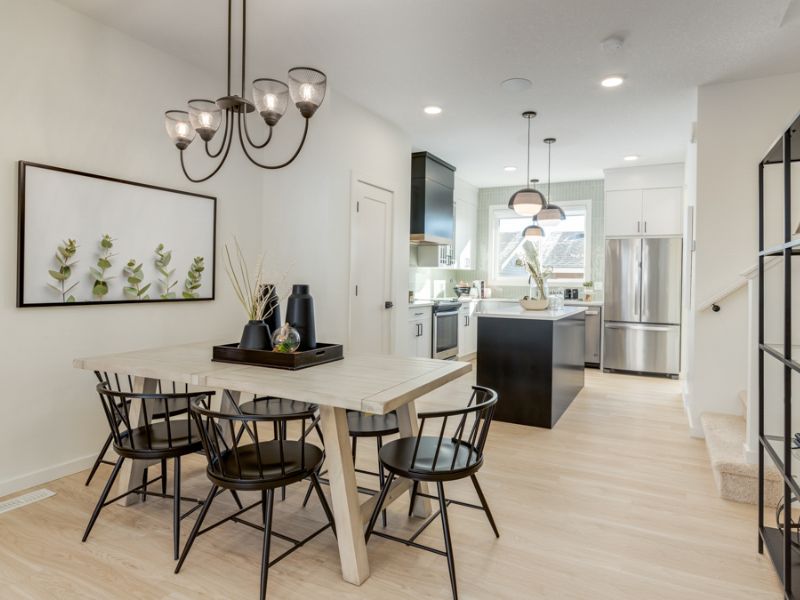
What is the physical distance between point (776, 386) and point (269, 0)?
3.29 m

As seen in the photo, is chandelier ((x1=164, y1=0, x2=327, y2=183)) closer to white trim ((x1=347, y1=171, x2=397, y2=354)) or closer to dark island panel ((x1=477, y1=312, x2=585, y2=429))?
white trim ((x1=347, y1=171, x2=397, y2=354))

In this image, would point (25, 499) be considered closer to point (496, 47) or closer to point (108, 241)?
point (108, 241)

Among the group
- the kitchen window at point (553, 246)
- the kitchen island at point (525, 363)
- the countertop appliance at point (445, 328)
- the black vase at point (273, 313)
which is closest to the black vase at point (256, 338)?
the black vase at point (273, 313)

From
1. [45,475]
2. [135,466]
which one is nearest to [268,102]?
[135,466]

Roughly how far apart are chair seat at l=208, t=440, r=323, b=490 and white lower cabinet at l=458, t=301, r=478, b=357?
197 inches

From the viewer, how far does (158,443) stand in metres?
2.13

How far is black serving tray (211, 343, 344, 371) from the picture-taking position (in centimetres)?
219

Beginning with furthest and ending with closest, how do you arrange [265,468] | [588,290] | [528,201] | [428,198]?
[588,290], [428,198], [528,201], [265,468]

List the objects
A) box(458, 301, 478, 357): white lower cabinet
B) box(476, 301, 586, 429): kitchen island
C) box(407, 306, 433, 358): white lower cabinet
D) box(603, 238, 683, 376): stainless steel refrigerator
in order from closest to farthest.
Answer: box(476, 301, 586, 429): kitchen island → box(407, 306, 433, 358): white lower cabinet → box(603, 238, 683, 376): stainless steel refrigerator → box(458, 301, 478, 357): white lower cabinet

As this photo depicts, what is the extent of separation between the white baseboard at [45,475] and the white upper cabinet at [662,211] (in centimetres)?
622

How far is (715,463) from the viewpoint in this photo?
2822mm

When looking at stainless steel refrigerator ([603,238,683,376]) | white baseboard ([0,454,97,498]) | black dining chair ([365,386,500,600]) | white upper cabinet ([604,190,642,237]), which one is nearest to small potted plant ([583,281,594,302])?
stainless steel refrigerator ([603,238,683,376])

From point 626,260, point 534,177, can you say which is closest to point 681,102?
point 626,260

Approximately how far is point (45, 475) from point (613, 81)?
4.43 meters
